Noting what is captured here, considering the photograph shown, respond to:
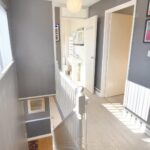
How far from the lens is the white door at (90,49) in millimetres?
3193

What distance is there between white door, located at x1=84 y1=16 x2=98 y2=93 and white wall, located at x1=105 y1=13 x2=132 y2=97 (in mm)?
403

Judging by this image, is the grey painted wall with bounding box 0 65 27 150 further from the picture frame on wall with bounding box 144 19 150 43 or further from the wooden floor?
the picture frame on wall with bounding box 144 19 150 43

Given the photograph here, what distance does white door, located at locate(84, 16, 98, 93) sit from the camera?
3.19 meters

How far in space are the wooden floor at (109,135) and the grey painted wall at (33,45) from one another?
1.16 m

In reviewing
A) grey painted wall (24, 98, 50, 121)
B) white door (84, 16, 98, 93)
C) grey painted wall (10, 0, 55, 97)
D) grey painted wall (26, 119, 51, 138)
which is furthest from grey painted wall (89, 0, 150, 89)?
grey painted wall (26, 119, 51, 138)

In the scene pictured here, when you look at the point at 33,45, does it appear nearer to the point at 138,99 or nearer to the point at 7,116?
the point at 7,116

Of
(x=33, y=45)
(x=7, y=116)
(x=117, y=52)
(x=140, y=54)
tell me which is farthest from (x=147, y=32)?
(x=7, y=116)

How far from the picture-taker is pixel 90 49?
3.48 m

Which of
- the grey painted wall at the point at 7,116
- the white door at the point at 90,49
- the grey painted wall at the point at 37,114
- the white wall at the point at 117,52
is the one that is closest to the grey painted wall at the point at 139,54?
the white wall at the point at 117,52

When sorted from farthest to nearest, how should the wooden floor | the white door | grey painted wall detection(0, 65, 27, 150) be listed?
the white door → the wooden floor → grey painted wall detection(0, 65, 27, 150)

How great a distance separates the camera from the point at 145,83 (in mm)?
2047

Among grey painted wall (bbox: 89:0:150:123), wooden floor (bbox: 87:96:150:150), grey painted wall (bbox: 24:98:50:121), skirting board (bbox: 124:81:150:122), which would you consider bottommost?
grey painted wall (bbox: 24:98:50:121)

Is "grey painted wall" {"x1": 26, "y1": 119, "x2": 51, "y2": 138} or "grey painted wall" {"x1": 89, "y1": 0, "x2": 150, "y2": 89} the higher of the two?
"grey painted wall" {"x1": 89, "y1": 0, "x2": 150, "y2": 89}

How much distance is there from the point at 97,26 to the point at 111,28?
421 millimetres
